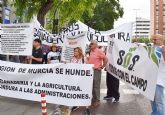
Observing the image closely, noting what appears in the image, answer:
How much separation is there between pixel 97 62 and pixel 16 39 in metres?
2.14

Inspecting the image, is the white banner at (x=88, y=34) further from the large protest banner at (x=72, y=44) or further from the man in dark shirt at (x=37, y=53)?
the man in dark shirt at (x=37, y=53)

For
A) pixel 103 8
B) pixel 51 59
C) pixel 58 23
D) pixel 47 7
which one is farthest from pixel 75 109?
pixel 103 8

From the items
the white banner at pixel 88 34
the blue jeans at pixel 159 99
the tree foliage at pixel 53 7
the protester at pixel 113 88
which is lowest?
the protester at pixel 113 88

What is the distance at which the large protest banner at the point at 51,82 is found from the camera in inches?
405

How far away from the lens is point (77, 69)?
410 inches

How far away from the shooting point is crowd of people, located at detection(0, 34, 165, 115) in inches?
357

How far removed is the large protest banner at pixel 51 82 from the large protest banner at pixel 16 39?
0.54 m

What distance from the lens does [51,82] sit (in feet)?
35.1

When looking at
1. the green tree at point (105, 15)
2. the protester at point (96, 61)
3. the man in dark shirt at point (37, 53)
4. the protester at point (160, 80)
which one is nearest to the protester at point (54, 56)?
the man in dark shirt at point (37, 53)

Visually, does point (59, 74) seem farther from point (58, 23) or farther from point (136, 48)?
point (58, 23)

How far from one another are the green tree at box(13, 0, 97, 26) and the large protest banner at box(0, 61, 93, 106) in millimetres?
9695

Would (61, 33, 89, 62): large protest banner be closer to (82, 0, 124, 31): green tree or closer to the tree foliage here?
the tree foliage

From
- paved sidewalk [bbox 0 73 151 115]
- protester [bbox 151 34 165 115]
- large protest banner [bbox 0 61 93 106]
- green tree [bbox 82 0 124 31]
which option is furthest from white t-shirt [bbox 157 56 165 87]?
green tree [bbox 82 0 124 31]

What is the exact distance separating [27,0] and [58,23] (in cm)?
530
